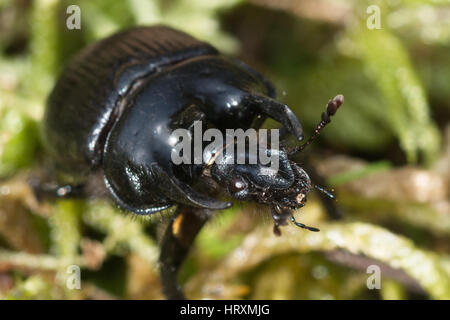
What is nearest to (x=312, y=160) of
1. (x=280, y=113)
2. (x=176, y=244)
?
(x=280, y=113)

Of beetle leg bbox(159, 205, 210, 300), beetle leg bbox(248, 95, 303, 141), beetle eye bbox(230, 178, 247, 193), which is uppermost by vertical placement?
beetle leg bbox(248, 95, 303, 141)

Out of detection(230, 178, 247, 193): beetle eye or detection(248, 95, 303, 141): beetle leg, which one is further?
detection(248, 95, 303, 141): beetle leg

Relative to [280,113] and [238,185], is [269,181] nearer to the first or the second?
[238,185]

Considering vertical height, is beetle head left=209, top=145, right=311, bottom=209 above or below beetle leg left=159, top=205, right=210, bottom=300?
above

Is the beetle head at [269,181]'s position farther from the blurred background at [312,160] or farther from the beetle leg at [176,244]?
the beetle leg at [176,244]

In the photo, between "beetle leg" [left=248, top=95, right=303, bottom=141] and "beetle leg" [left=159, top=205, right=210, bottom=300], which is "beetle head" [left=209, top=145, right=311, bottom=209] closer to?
"beetle leg" [left=248, top=95, right=303, bottom=141]

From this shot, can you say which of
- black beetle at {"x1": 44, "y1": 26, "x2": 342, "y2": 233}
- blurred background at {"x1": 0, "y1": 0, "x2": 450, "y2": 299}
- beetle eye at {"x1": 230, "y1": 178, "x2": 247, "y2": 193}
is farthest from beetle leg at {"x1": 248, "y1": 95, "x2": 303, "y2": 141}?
beetle eye at {"x1": 230, "y1": 178, "x2": 247, "y2": 193}
